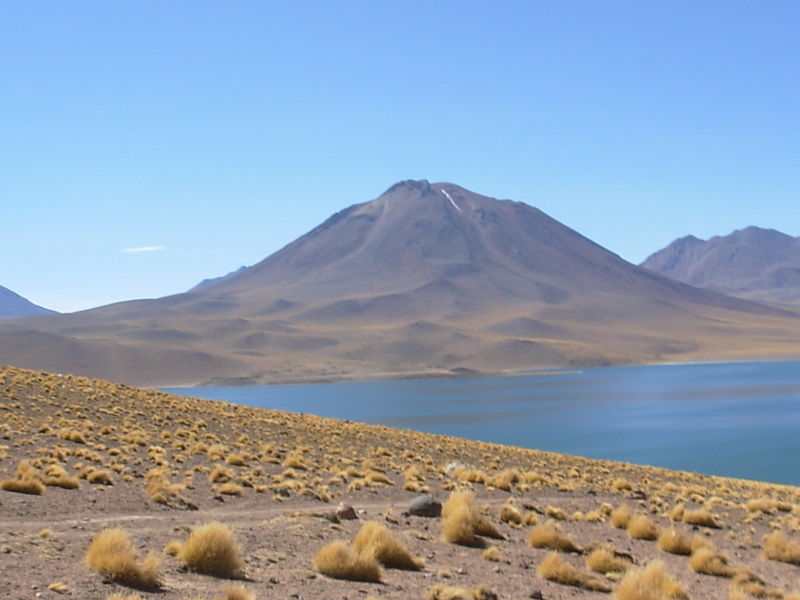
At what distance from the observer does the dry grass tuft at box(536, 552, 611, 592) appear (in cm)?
945

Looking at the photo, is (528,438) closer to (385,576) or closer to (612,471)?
(612,471)

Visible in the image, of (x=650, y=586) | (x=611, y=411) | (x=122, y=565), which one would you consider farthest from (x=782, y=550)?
(x=611, y=411)

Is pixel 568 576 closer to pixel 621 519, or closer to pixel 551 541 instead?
pixel 551 541

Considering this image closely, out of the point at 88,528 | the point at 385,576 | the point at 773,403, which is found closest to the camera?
the point at 385,576

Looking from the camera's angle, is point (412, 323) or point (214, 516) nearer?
point (214, 516)

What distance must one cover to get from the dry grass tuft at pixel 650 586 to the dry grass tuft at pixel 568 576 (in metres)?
0.43

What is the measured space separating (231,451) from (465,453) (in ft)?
26.6

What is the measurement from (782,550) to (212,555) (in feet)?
29.1

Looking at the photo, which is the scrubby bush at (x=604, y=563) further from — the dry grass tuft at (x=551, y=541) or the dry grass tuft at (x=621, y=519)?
the dry grass tuft at (x=621, y=519)

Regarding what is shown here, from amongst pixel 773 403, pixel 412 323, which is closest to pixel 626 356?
pixel 412 323

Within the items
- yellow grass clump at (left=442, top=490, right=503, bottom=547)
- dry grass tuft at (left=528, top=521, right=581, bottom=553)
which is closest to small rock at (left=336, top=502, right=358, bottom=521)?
yellow grass clump at (left=442, top=490, right=503, bottom=547)

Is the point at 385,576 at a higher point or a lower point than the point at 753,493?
higher

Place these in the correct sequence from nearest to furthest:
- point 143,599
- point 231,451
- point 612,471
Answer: point 143,599, point 231,451, point 612,471

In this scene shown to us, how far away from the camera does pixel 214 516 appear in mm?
11578
